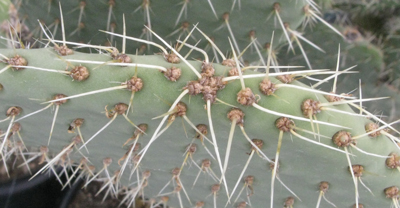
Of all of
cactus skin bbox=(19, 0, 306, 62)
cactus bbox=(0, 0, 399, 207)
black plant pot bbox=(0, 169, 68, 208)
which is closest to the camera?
cactus bbox=(0, 0, 399, 207)

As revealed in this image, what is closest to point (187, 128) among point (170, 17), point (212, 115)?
point (212, 115)

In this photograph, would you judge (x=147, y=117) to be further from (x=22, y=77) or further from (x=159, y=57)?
(x=22, y=77)

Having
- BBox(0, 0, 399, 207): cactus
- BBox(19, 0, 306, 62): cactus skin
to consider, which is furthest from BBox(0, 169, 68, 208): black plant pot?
BBox(0, 0, 399, 207): cactus

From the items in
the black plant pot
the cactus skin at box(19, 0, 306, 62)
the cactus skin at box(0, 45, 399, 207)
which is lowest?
the black plant pot

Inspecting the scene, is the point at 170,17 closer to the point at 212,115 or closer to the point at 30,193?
the point at 212,115

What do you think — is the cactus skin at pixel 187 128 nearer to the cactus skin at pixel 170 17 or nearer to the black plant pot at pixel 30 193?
the cactus skin at pixel 170 17

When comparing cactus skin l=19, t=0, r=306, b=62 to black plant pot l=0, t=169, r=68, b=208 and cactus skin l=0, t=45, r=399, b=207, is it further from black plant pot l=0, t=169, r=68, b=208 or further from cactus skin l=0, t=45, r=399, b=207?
black plant pot l=0, t=169, r=68, b=208

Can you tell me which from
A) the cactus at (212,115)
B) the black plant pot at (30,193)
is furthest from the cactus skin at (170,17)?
the black plant pot at (30,193)
